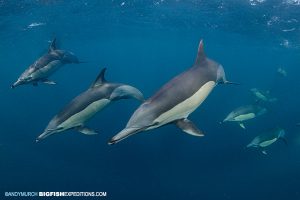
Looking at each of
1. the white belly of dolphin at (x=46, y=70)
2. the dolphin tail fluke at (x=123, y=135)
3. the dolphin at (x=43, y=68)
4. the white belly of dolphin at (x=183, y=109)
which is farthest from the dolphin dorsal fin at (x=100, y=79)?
the white belly of dolphin at (x=46, y=70)

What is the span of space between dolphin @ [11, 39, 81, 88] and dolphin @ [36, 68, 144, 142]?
3.34 meters

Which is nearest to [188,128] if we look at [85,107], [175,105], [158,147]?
[175,105]

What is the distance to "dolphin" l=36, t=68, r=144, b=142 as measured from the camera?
6.76 meters

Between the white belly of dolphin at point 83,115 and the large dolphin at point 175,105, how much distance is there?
7.25 ft

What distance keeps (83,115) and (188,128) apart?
2.73 metres

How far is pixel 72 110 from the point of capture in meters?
6.76

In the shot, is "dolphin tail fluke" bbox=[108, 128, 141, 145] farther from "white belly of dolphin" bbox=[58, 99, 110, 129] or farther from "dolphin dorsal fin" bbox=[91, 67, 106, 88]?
"dolphin dorsal fin" bbox=[91, 67, 106, 88]

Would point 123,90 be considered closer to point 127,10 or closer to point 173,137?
point 173,137

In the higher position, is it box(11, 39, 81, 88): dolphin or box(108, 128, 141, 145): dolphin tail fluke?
box(108, 128, 141, 145): dolphin tail fluke

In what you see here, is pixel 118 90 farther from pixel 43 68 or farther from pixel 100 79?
pixel 43 68

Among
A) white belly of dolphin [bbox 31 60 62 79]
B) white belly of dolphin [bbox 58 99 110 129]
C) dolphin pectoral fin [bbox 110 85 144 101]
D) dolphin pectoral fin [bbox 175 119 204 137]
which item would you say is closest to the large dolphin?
dolphin pectoral fin [bbox 175 119 204 137]

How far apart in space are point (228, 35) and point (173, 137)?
23205 mm

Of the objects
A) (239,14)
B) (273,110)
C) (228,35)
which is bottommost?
(273,110)

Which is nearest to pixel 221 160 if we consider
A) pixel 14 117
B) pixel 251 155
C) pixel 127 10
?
pixel 251 155
